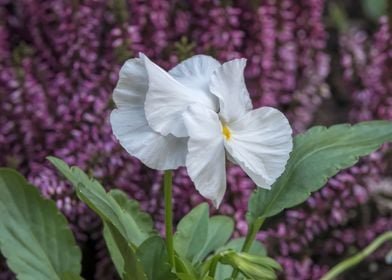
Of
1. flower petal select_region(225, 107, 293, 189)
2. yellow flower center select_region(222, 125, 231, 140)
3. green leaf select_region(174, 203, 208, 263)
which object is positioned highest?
yellow flower center select_region(222, 125, 231, 140)

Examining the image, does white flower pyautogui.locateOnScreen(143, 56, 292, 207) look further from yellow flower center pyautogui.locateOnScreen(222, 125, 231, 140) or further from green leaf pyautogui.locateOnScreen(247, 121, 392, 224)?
green leaf pyautogui.locateOnScreen(247, 121, 392, 224)

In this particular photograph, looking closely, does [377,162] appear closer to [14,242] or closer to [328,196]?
[328,196]

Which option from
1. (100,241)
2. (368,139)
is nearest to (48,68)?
(100,241)

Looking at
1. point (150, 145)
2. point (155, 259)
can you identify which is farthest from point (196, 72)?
point (155, 259)

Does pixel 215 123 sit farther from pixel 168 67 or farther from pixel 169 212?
pixel 168 67

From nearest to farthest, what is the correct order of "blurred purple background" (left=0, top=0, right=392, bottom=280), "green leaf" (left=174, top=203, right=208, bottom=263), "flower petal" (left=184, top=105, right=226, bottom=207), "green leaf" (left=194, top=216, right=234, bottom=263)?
"flower petal" (left=184, top=105, right=226, bottom=207)
"green leaf" (left=174, top=203, right=208, bottom=263)
"green leaf" (left=194, top=216, right=234, bottom=263)
"blurred purple background" (left=0, top=0, right=392, bottom=280)

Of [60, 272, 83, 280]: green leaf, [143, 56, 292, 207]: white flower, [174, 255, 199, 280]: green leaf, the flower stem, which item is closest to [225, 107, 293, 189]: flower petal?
[143, 56, 292, 207]: white flower

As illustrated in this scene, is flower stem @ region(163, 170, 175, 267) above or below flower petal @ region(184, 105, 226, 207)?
below
